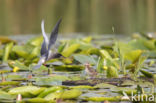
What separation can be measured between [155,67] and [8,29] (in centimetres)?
507

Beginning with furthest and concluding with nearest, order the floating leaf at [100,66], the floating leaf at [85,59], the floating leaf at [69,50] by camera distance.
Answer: the floating leaf at [69,50], the floating leaf at [85,59], the floating leaf at [100,66]

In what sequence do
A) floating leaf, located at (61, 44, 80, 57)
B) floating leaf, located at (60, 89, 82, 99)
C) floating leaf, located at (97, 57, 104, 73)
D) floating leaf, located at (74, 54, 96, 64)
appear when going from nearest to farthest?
floating leaf, located at (60, 89, 82, 99) < floating leaf, located at (97, 57, 104, 73) < floating leaf, located at (74, 54, 96, 64) < floating leaf, located at (61, 44, 80, 57)

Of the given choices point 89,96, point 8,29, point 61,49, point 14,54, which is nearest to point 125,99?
point 89,96

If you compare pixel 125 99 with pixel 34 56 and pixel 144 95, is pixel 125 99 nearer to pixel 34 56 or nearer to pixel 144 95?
pixel 144 95

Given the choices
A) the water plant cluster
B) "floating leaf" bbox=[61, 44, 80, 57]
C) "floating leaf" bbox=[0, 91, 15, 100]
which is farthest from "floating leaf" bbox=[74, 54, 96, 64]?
"floating leaf" bbox=[0, 91, 15, 100]

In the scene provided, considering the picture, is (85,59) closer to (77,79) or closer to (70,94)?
(77,79)

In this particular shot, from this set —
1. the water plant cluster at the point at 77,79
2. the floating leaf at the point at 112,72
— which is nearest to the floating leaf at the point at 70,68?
the water plant cluster at the point at 77,79

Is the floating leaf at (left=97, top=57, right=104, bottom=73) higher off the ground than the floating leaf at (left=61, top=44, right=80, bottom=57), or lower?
lower

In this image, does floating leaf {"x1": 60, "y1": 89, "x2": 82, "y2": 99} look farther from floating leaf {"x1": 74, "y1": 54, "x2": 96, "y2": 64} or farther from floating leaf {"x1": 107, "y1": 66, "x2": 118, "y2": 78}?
floating leaf {"x1": 74, "y1": 54, "x2": 96, "y2": 64}

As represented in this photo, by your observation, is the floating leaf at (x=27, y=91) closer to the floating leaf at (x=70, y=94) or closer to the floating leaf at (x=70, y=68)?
the floating leaf at (x=70, y=94)

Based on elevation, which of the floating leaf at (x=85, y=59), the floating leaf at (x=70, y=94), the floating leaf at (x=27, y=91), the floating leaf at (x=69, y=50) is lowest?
the floating leaf at (x=70, y=94)

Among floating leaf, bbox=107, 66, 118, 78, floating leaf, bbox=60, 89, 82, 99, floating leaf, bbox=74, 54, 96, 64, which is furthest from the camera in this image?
floating leaf, bbox=74, 54, 96, 64

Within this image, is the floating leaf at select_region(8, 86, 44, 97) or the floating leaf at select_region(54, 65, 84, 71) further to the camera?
the floating leaf at select_region(54, 65, 84, 71)

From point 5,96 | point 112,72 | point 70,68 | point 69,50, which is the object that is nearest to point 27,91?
point 5,96
